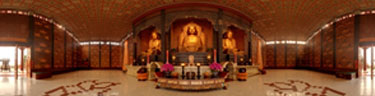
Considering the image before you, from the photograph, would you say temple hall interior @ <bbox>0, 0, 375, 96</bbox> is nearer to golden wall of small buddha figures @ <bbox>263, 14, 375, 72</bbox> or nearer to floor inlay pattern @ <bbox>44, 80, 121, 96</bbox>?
golden wall of small buddha figures @ <bbox>263, 14, 375, 72</bbox>

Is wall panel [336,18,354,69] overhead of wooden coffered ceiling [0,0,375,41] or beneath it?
beneath

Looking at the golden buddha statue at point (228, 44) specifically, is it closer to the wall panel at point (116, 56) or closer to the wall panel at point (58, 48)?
the wall panel at point (116, 56)

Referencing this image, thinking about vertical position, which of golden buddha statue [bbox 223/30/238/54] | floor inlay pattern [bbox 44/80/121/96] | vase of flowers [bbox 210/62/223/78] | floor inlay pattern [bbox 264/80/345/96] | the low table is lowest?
floor inlay pattern [bbox 264/80/345/96]

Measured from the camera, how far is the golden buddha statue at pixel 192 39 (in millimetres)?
11000

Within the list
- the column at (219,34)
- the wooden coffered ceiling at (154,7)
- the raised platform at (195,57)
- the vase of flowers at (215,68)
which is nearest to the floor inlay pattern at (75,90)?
the vase of flowers at (215,68)

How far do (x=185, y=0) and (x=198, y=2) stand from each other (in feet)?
2.50

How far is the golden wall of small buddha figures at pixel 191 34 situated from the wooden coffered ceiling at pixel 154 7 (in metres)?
0.79

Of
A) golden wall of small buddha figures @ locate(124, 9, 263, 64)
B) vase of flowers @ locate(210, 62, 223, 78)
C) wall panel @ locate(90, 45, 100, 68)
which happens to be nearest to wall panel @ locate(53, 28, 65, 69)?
wall panel @ locate(90, 45, 100, 68)

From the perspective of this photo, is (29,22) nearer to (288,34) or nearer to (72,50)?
(72,50)

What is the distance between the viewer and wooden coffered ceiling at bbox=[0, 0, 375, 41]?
9.35 meters

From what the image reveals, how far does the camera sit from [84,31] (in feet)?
51.2

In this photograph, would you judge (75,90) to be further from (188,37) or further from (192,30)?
(192,30)

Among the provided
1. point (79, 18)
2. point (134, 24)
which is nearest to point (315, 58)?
point (134, 24)

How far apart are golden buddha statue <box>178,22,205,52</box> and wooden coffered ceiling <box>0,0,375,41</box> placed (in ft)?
7.59
